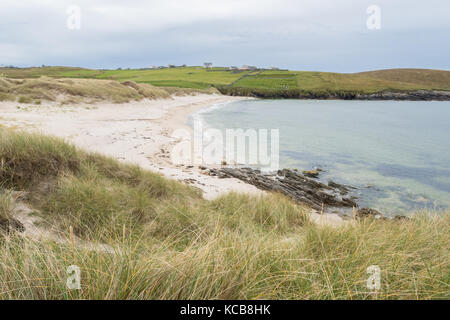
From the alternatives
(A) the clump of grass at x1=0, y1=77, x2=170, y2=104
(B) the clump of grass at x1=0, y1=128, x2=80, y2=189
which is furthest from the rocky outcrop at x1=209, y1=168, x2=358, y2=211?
(A) the clump of grass at x1=0, y1=77, x2=170, y2=104

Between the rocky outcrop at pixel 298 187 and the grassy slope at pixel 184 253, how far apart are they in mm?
2858

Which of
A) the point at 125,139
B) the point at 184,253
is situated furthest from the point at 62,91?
the point at 184,253

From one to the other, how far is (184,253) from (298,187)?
7.51 metres

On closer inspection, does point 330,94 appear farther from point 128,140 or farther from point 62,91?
point 128,140

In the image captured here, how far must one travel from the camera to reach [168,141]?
14297mm

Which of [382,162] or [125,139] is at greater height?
[125,139]

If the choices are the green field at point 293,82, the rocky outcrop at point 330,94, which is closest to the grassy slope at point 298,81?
the green field at point 293,82

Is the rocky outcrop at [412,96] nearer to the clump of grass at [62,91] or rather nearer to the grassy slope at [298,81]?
the grassy slope at [298,81]

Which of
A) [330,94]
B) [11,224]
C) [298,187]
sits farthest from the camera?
[330,94]

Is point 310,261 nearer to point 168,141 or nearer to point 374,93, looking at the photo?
point 168,141

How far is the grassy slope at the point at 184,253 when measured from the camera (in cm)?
181

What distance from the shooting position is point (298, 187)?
9.05 metres

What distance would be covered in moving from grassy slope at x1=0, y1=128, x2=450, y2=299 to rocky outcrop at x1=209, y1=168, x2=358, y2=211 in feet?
9.38
